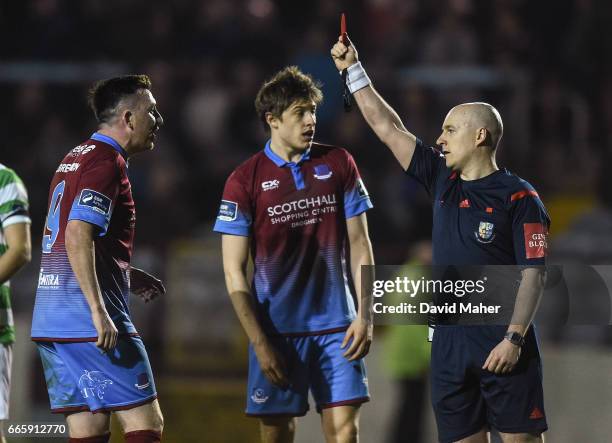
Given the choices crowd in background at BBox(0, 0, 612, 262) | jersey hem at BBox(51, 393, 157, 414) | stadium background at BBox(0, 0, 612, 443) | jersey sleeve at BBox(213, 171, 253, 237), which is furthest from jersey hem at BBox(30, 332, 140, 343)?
crowd in background at BBox(0, 0, 612, 262)

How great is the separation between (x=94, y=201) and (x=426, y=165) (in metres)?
1.63

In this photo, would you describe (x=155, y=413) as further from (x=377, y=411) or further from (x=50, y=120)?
(x=50, y=120)

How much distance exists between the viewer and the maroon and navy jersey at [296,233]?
561 centimetres

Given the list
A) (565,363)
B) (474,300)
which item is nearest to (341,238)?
(474,300)

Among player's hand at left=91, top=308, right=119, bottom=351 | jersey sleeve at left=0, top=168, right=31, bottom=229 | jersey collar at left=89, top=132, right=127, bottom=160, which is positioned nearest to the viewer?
player's hand at left=91, top=308, right=119, bottom=351

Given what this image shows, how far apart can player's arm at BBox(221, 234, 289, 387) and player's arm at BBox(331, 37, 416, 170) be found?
88 cm

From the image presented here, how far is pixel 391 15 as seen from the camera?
40.3 feet

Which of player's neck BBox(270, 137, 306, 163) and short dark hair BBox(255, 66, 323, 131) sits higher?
short dark hair BBox(255, 66, 323, 131)

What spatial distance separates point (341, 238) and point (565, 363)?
13.4 feet

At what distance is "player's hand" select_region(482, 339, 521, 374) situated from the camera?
503 centimetres

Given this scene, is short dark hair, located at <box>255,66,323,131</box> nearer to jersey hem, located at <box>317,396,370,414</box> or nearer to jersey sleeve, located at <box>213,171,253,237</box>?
A: jersey sleeve, located at <box>213,171,253,237</box>

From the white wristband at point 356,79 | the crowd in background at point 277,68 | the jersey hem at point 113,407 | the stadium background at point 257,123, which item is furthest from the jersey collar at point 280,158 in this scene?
the crowd in background at point 277,68

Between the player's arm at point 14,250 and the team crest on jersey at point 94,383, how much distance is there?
852mm

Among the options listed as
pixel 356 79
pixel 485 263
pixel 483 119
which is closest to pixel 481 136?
pixel 483 119
